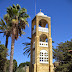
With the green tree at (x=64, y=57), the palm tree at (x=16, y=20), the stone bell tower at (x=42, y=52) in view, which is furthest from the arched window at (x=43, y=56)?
the palm tree at (x=16, y=20)

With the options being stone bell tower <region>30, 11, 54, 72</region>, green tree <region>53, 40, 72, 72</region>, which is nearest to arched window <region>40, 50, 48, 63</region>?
stone bell tower <region>30, 11, 54, 72</region>

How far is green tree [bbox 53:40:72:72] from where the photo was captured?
2291cm

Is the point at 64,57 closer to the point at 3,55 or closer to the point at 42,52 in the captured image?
the point at 42,52

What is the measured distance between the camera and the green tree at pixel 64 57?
22.9m

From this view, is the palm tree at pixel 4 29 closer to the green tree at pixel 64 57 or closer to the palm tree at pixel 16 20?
the palm tree at pixel 16 20

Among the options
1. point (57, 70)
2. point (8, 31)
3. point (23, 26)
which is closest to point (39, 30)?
point (23, 26)

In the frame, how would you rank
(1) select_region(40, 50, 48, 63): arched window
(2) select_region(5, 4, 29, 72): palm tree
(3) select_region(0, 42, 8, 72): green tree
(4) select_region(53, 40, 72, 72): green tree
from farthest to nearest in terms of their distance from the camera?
(1) select_region(40, 50, 48, 63): arched window, (3) select_region(0, 42, 8, 72): green tree, (4) select_region(53, 40, 72, 72): green tree, (2) select_region(5, 4, 29, 72): palm tree

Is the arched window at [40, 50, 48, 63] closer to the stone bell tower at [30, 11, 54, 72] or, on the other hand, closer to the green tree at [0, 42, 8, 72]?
the stone bell tower at [30, 11, 54, 72]

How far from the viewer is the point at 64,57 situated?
86.0 feet

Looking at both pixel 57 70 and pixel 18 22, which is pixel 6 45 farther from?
pixel 57 70

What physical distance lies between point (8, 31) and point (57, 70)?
11334mm

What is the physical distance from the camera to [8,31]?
75.4 feet

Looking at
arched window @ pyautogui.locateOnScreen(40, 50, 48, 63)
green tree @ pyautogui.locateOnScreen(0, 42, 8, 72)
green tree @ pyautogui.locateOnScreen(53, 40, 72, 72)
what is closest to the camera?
green tree @ pyautogui.locateOnScreen(53, 40, 72, 72)

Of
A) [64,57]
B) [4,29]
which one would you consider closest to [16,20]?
[4,29]
